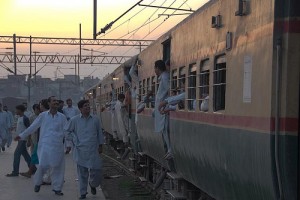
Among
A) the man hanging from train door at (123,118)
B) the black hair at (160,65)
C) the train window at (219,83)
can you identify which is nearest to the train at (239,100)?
the train window at (219,83)

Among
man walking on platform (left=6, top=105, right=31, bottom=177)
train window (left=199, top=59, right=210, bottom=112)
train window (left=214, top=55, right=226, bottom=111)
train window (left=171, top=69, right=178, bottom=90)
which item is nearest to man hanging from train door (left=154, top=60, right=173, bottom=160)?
train window (left=171, top=69, right=178, bottom=90)

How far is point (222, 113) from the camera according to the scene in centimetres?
575

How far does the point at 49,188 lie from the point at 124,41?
3951 centimetres

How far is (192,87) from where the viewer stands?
7406 mm

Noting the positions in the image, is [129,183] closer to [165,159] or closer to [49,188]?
[49,188]

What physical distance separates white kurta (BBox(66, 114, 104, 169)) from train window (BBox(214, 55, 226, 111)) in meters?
5.17

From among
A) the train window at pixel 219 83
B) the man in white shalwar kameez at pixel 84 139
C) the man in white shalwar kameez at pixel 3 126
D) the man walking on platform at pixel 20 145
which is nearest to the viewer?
the train window at pixel 219 83

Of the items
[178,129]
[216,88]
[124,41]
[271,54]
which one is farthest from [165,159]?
[124,41]

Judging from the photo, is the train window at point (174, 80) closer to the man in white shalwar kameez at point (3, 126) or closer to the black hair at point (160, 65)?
the black hair at point (160, 65)

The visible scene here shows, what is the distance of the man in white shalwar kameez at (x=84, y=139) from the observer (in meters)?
11.0

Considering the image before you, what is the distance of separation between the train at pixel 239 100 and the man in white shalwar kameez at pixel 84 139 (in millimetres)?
2598

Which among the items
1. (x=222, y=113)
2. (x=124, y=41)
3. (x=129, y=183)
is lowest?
(x=129, y=183)

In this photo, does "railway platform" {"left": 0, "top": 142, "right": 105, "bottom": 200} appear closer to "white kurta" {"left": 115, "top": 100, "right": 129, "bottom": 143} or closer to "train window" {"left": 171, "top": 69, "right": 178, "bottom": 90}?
"white kurta" {"left": 115, "top": 100, "right": 129, "bottom": 143}

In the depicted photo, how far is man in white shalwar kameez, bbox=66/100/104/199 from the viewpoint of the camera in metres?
11.0
